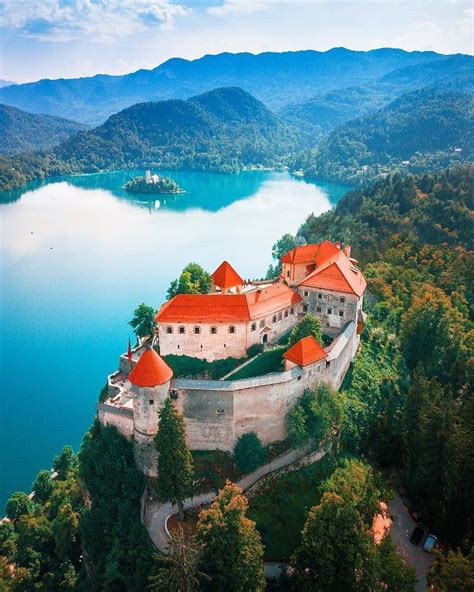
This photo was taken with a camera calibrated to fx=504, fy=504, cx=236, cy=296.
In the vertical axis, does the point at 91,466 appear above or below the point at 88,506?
above

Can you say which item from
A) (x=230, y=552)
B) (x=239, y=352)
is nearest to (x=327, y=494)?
(x=230, y=552)

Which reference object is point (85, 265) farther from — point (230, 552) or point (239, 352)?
point (230, 552)

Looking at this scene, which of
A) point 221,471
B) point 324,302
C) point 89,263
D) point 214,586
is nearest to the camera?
point 214,586

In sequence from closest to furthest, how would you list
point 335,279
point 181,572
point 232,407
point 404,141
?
point 181,572 < point 232,407 < point 335,279 < point 404,141

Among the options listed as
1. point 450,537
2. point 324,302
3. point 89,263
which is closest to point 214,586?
point 450,537

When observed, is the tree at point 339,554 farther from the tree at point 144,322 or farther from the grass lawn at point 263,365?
the tree at point 144,322

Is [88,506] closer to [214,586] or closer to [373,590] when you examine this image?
[214,586]

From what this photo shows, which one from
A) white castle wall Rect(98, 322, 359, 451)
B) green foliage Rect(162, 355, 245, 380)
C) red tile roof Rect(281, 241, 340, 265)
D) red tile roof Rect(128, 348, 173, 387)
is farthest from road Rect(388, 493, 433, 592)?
red tile roof Rect(281, 241, 340, 265)
